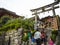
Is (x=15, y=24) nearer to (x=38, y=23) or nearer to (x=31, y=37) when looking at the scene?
(x=38, y=23)

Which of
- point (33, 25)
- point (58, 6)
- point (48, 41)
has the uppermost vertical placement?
point (58, 6)

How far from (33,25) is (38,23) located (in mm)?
426

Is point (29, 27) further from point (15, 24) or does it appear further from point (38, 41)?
point (38, 41)

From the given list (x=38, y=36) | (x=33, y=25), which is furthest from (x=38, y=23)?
(x=38, y=36)

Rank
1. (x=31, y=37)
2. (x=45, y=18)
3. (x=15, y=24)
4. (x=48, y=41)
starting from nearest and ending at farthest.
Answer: (x=48, y=41) → (x=31, y=37) → (x=15, y=24) → (x=45, y=18)

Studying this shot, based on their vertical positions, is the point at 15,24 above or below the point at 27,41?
above

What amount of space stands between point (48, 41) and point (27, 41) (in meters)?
2.03

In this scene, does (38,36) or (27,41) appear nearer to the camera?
(38,36)

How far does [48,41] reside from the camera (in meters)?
16.5

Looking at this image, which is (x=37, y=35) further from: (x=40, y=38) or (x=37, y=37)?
(x=40, y=38)

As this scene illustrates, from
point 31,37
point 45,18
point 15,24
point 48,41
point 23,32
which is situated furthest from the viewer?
point 45,18

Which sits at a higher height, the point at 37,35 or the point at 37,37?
the point at 37,35

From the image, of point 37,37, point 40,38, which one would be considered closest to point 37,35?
point 37,37

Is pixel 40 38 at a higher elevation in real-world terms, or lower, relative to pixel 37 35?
lower
